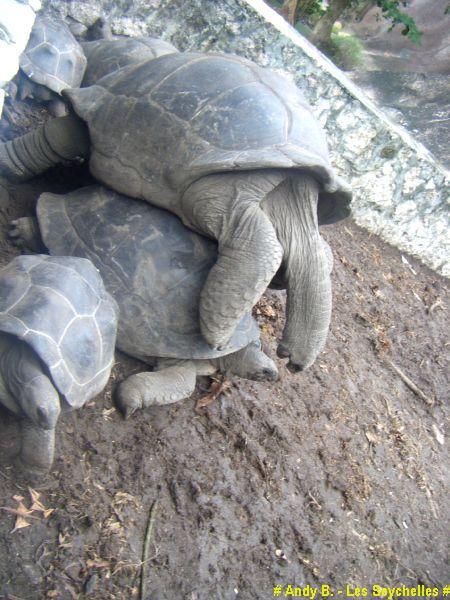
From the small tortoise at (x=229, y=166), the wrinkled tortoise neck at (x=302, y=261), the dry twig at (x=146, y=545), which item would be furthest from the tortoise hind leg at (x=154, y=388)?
the wrinkled tortoise neck at (x=302, y=261)

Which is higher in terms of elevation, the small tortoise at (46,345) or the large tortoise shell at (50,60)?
the large tortoise shell at (50,60)

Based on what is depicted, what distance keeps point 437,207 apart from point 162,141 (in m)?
3.52

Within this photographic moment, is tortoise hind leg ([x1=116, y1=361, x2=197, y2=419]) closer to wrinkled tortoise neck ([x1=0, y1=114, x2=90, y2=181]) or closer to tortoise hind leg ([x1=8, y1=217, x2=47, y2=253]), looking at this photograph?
tortoise hind leg ([x1=8, y1=217, x2=47, y2=253])

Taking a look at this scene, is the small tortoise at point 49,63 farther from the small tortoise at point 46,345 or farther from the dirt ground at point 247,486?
the small tortoise at point 46,345

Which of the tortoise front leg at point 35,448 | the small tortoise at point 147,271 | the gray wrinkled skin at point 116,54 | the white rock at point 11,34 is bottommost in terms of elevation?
the tortoise front leg at point 35,448

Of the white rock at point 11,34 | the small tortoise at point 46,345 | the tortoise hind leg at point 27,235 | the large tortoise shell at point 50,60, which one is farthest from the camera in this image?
the large tortoise shell at point 50,60

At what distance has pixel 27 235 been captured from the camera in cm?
291

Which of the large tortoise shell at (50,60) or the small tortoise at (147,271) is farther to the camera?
the large tortoise shell at (50,60)

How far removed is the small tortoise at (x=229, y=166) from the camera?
2.56 metres

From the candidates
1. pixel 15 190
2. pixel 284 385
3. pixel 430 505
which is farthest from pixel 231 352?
pixel 430 505

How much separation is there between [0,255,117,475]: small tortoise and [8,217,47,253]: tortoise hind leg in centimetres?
61

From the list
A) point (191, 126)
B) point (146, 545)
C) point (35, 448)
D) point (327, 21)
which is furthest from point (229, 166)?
point (327, 21)

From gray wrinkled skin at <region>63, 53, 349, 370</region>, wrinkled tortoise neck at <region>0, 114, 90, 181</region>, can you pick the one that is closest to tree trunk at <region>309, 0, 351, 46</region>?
gray wrinkled skin at <region>63, 53, 349, 370</region>

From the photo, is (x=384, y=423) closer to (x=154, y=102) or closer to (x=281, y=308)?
(x=281, y=308)
